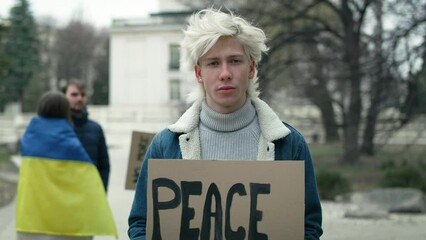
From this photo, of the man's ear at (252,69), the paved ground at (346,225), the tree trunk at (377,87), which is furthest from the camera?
the tree trunk at (377,87)

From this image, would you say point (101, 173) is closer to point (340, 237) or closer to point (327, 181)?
point (340, 237)

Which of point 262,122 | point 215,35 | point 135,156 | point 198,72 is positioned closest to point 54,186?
point 135,156

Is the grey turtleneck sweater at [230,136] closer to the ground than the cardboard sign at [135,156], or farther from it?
farther from it

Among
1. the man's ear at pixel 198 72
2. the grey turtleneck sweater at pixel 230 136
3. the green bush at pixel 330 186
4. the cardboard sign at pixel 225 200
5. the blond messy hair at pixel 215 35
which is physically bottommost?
the green bush at pixel 330 186

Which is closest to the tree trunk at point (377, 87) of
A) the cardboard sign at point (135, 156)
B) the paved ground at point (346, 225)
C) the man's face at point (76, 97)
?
the paved ground at point (346, 225)

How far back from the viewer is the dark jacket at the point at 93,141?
20.1 feet

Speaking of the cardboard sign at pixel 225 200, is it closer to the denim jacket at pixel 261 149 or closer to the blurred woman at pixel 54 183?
the denim jacket at pixel 261 149

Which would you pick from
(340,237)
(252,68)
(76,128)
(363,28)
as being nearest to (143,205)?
(252,68)

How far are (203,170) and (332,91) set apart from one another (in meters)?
19.8

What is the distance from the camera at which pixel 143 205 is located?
2.99 metres

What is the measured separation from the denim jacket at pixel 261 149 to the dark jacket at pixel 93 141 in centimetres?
317

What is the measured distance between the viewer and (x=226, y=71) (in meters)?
2.86

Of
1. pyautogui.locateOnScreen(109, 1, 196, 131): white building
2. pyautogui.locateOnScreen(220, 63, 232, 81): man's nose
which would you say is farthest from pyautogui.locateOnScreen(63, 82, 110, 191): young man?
pyautogui.locateOnScreen(109, 1, 196, 131): white building

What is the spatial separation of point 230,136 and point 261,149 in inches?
5.6
